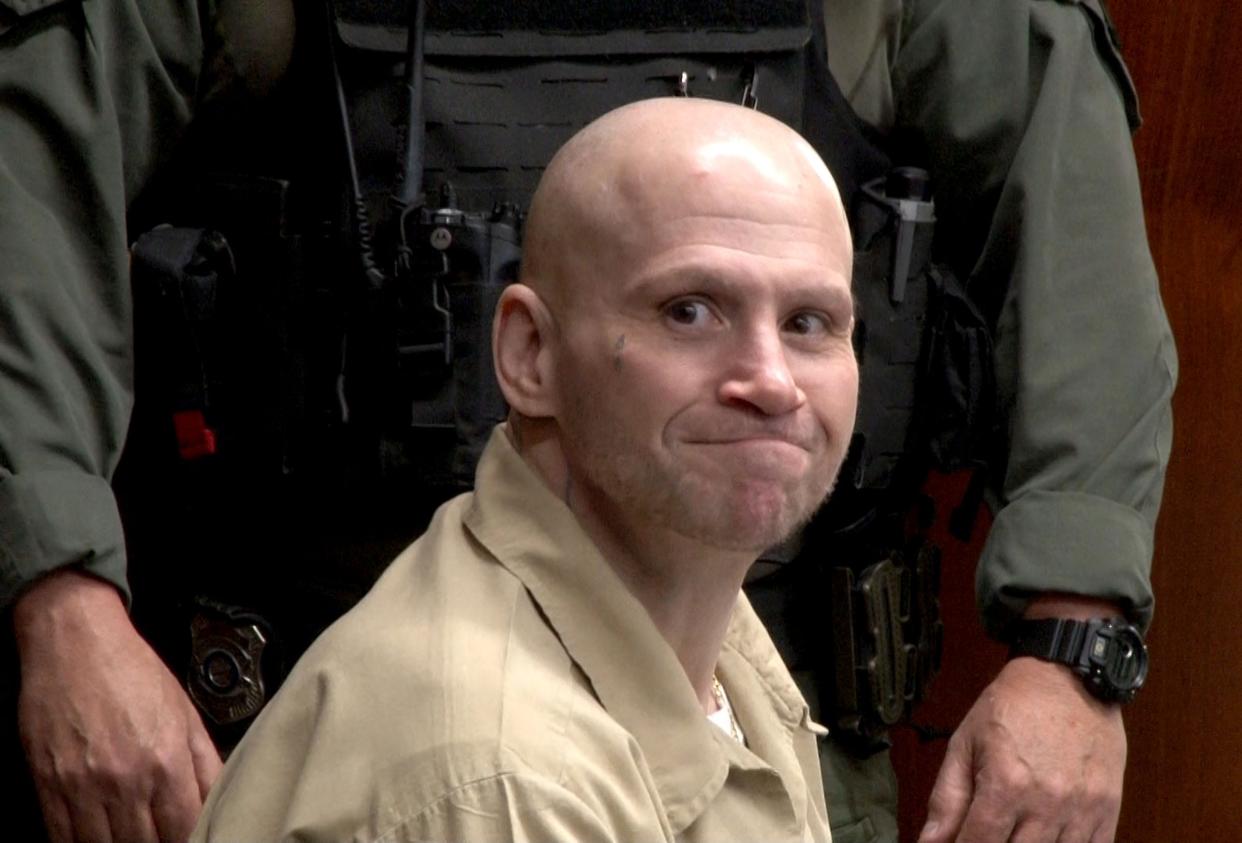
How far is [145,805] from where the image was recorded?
1.51 m

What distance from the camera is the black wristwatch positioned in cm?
170

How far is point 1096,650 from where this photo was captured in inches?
67.2

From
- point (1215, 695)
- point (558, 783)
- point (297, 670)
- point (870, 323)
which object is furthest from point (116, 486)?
point (1215, 695)

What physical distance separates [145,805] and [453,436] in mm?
392

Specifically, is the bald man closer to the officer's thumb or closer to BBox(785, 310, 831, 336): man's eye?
BBox(785, 310, 831, 336): man's eye

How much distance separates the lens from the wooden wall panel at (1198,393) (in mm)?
2248

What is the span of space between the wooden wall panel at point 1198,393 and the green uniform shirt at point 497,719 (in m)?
1.13

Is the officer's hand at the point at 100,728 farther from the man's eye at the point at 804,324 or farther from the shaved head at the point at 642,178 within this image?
the man's eye at the point at 804,324

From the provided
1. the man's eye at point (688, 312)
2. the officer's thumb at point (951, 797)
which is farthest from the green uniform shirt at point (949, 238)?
the man's eye at point (688, 312)

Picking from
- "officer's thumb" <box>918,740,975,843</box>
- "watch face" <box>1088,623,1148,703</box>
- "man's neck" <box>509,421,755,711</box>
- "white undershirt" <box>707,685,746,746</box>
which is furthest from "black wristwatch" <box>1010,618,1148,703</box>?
"man's neck" <box>509,421,755,711</box>

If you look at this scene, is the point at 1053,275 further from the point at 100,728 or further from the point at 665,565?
the point at 100,728

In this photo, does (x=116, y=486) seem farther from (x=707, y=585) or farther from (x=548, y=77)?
(x=707, y=585)

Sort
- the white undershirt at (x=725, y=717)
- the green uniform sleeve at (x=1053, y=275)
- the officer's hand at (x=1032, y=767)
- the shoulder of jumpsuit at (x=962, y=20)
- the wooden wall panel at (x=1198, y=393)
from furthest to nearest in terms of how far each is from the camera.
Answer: the wooden wall panel at (x=1198, y=393) → the shoulder of jumpsuit at (x=962, y=20) → the green uniform sleeve at (x=1053, y=275) → the officer's hand at (x=1032, y=767) → the white undershirt at (x=725, y=717)

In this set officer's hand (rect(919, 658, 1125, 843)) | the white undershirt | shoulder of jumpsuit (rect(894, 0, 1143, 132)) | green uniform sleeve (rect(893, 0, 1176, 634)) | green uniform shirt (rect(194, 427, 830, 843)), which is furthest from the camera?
shoulder of jumpsuit (rect(894, 0, 1143, 132))
